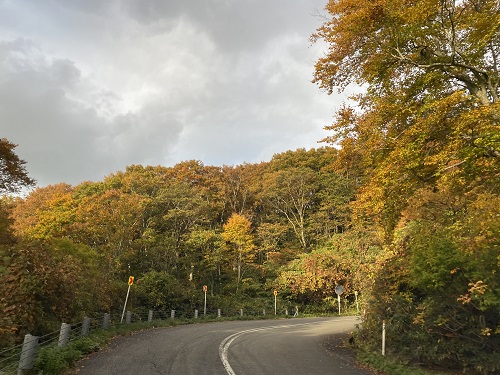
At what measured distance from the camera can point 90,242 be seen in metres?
26.0

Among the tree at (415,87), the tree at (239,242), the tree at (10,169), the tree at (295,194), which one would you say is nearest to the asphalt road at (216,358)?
the tree at (415,87)

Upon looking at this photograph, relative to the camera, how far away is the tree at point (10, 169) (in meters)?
17.7

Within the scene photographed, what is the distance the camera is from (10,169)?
17.8 m

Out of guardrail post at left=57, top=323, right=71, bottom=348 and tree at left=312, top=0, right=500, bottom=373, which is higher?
tree at left=312, top=0, right=500, bottom=373

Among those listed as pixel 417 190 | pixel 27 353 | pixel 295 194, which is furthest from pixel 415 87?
pixel 295 194

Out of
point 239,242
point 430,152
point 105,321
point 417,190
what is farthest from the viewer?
point 239,242

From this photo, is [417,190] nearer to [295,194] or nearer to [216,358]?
[216,358]

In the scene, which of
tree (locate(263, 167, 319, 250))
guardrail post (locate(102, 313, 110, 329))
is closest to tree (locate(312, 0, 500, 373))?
guardrail post (locate(102, 313, 110, 329))

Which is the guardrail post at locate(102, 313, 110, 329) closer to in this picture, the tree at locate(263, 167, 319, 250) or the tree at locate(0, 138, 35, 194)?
the tree at locate(0, 138, 35, 194)

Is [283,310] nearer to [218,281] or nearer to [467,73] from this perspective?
Answer: [218,281]

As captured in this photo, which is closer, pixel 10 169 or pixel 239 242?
pixel 10 169

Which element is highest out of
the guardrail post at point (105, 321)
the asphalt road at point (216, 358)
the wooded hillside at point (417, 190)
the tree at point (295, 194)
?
the tree at point (295, 194)

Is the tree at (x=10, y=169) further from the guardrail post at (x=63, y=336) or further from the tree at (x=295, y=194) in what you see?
the tree at (x=295, y=194)

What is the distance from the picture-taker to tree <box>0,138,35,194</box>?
17719 millimetres
